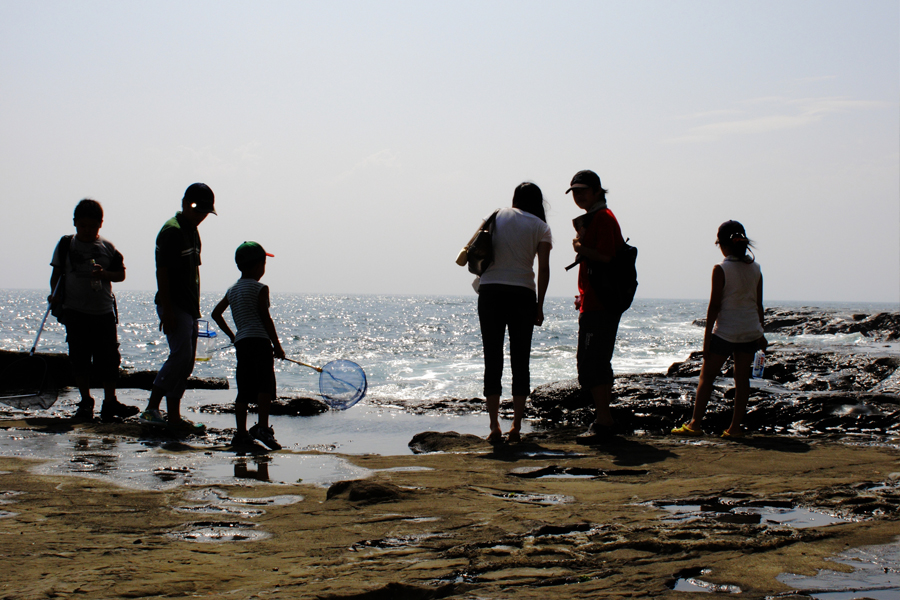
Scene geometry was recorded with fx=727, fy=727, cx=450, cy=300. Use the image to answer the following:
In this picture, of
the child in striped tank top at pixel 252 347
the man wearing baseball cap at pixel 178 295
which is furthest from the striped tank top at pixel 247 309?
the man wearing baseball cap at pixel 178 295

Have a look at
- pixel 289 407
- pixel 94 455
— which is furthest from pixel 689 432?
pixel 289 407

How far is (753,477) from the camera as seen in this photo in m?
4.02

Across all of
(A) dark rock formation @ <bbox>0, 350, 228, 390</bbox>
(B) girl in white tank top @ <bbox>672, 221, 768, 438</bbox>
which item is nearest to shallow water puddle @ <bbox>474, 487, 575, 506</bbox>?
(B) girl in white tank top @ <bbox>672, 221, 768, 438</bbox>

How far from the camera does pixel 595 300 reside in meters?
5.41

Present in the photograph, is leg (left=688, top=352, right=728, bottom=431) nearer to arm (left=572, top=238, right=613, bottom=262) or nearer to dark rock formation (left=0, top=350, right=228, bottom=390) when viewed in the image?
arm (left=572, top=238, right=613, bottom=262)

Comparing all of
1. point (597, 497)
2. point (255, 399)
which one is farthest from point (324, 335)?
point (597, 497)

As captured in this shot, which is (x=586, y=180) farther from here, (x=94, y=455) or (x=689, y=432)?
(x=94, y=455)

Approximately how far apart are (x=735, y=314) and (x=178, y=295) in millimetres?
4461

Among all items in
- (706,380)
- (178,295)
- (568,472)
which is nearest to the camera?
(568,472)

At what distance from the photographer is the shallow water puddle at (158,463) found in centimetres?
412

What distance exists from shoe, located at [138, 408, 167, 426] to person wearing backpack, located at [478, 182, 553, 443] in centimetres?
258

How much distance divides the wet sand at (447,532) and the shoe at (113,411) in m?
2.03

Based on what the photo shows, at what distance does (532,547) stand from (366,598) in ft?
2.36

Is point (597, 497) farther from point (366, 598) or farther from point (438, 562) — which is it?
point (366, 598)
